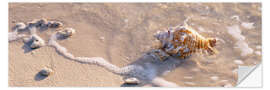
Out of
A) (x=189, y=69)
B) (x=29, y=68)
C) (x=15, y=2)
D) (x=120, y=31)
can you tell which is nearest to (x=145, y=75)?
(x=189, y=69)

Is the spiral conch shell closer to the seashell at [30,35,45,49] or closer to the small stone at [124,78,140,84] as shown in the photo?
the small stone at [124,78,140,84]

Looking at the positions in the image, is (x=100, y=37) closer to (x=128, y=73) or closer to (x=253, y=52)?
(x=128, y=73)

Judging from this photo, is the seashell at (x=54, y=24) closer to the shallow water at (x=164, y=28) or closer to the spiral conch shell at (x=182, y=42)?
the shallow water at (x=164, y=28)

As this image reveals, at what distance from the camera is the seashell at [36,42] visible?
10.2 feet

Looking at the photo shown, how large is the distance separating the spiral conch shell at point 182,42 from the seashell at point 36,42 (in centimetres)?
171

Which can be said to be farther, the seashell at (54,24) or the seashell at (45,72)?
the seashell at (54,24)

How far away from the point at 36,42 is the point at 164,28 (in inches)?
75.0

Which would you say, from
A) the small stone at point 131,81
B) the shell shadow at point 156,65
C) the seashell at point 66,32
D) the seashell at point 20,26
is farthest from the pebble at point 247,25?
Result: the seashell at point 20,26

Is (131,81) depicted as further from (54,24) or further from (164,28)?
(54,24)

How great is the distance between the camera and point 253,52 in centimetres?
304

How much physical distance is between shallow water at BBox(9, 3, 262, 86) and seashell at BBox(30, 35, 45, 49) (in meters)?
0.40

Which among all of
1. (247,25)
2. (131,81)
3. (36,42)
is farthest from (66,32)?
(247,25)

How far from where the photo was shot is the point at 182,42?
277cm

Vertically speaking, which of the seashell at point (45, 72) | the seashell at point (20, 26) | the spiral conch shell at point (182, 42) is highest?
the seashell at point (20, 26)
